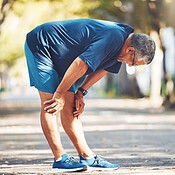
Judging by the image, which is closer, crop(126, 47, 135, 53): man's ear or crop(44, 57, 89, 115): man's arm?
crop(44, 57, 89, 115): man's arm

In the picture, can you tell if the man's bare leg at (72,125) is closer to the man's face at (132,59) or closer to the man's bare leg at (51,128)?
the man's bare leg at (51,128)

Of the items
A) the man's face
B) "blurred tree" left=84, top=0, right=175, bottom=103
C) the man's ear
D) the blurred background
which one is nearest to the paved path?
the man's face

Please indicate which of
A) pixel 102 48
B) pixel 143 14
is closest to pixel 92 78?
pixel 102 48

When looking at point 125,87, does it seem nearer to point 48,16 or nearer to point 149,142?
point 48,16

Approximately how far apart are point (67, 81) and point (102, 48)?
1.45 feet

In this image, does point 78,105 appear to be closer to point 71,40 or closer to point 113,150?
point 71,40

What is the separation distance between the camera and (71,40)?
439 cm

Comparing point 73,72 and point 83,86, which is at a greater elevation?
point 73,72

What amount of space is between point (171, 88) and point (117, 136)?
10.1m

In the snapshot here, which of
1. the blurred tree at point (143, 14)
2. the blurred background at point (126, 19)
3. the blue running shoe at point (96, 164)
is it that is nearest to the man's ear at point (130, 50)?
the blue running shoe at point (96, 164)

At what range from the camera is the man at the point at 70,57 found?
421 centimetres

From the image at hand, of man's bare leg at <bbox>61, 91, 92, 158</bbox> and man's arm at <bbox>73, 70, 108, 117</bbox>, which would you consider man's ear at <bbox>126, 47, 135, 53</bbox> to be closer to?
man's arm at <bbox>73, 70, 108, 117</bbox>

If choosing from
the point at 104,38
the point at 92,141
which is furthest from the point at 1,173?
the point at 92,141

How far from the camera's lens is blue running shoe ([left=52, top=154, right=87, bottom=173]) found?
4402mm
